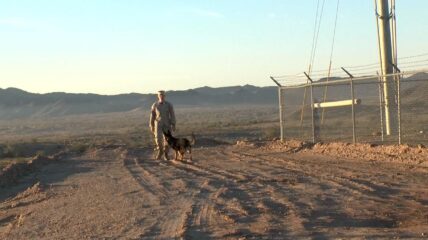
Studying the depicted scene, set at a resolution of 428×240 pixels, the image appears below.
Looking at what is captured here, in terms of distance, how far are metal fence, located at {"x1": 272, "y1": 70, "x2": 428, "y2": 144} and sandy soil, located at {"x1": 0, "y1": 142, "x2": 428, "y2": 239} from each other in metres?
2.11

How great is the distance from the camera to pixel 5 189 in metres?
17.8

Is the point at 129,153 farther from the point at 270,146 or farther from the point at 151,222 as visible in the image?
the point at 151,222

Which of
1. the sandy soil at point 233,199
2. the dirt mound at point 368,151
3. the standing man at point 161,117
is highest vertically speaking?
the standing man at point 161,117

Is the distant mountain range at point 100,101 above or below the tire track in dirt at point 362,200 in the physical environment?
above

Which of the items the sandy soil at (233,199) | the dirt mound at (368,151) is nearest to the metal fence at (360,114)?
the dirt mound at (368,151)

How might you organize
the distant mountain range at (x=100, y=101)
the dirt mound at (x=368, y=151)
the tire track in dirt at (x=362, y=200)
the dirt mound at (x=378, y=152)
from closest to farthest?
1. the tire track in dirt at (x=362, y=200)
2. the dirt mound at (x=378, y=152)
3. the dirt mound at (x=368, y=151)
4. the distant mountain range at (x=100, y=101)

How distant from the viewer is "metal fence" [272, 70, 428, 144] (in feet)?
70.3

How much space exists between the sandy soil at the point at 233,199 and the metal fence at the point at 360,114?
2107 mm

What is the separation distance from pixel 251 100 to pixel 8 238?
155m

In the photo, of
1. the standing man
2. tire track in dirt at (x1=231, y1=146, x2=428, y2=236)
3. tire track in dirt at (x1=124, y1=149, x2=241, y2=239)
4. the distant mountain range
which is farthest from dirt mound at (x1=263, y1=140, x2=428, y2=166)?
the distant mountain range

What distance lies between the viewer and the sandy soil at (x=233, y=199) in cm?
931

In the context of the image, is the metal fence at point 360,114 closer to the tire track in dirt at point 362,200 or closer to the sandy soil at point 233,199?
the sandy soil at point 233,199

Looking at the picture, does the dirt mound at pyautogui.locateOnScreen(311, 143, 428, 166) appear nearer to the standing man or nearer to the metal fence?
the metal fence

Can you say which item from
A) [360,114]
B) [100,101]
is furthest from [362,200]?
[100,101]
